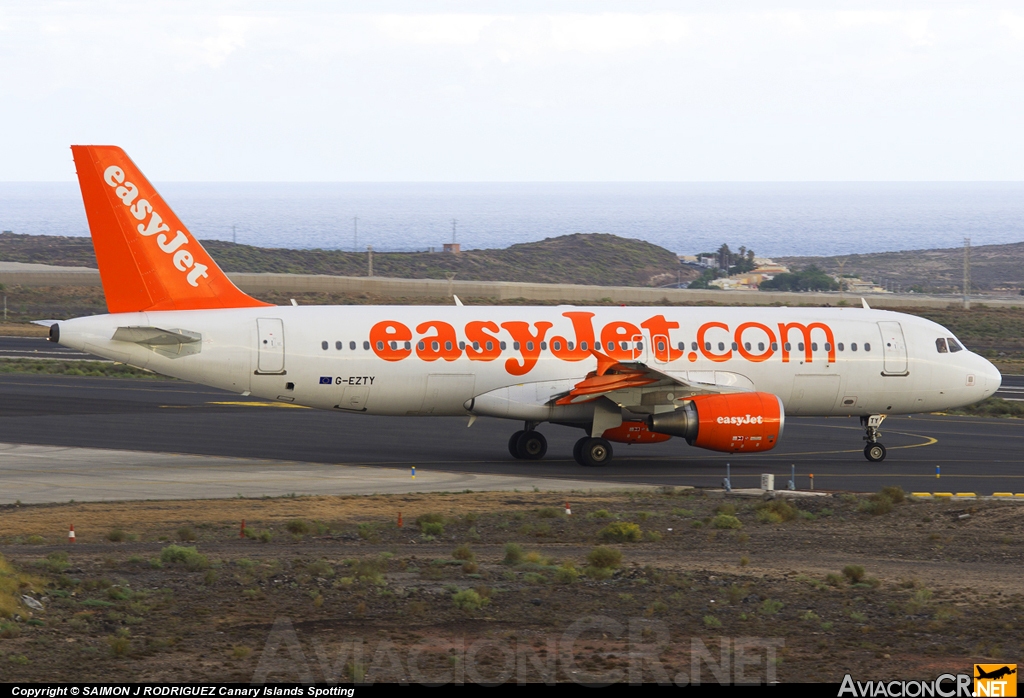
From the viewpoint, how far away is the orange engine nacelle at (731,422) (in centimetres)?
3066

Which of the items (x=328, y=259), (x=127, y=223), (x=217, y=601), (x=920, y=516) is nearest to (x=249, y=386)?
(x=127, y=223)

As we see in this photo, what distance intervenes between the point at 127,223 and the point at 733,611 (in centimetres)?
1920

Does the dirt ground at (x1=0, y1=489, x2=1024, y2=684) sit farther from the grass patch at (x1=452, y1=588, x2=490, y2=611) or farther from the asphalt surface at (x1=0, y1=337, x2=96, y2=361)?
the asphalt surface at (x1=0, y1=337, x2=96, y2=361)

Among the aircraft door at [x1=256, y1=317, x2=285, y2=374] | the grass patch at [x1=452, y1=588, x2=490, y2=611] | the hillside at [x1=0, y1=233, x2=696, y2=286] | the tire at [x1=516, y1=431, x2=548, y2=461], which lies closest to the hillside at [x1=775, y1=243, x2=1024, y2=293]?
the hillside at [x1=0, y1=233, x2=696, y2=286]

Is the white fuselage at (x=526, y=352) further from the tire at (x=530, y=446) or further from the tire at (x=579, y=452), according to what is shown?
the tire at (x=530, y=446)

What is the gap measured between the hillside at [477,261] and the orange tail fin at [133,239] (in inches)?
4102

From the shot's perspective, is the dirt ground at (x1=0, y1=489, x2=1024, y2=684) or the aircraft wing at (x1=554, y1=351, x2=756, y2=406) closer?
the dirt ground at (x1=0, y1=489, x2=1024, y2=684)

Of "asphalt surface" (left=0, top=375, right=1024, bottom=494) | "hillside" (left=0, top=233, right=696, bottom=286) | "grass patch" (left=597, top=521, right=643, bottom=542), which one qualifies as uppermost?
"hillside" (left=0, top=233, right=696, bottom=286)

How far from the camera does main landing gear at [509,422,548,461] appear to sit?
33.6 m

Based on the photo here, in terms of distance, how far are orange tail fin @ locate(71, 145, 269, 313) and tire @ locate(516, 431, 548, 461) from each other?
935cm

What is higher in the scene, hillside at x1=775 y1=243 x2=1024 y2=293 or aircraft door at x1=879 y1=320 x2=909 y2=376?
hillside at x1=775 y1=243 x2=1024 y2=293

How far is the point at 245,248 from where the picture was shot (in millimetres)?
148875

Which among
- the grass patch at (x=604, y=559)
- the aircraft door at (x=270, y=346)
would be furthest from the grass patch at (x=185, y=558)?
the aircraft door at (x=270, y=346)

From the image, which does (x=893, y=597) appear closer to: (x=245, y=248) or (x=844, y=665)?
(x=844, y=665)
